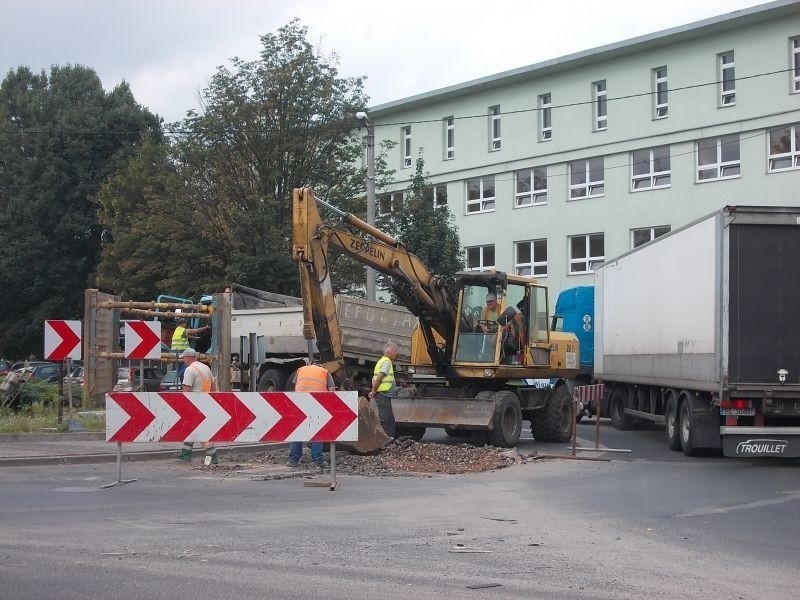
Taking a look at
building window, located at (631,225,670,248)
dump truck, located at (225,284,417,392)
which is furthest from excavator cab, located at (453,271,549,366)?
building window, located at (631,225,670,248)

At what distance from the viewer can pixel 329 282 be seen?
52.8 feet

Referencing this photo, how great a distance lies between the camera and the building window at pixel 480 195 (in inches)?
1821

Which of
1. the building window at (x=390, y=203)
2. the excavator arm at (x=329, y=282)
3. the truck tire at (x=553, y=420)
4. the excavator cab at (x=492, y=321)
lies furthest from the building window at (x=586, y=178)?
the excavator arm at (x=329, y=282)

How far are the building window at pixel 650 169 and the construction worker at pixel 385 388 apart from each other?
2514 cm

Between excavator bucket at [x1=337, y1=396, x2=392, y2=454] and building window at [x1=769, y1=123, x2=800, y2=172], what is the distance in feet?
84.2

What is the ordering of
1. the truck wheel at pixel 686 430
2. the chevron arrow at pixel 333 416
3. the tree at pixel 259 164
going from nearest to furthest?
1. the chevron arrow at pixel 333 416
2. the truck wheel at pixel 686 430
3. the tree at pixel 259 164

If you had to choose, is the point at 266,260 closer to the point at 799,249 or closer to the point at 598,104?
the point at 598,104

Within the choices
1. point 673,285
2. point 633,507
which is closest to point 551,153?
point 673,285

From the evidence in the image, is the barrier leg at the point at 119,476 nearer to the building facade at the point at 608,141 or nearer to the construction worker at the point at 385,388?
the construction worker at the point at 385,388

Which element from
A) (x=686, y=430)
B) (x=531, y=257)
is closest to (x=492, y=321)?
(x=686, y=430)

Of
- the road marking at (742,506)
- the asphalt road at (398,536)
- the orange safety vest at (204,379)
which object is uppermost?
the orange safety vest at (204,379)

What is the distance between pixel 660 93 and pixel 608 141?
276 centimetres

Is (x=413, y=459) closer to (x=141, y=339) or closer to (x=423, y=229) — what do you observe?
(x=141, y=339)

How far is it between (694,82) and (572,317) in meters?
15.1
